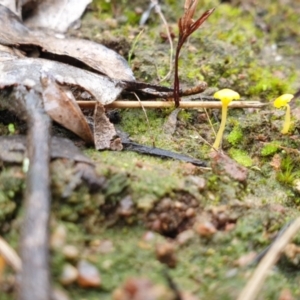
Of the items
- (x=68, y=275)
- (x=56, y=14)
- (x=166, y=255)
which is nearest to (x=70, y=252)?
(x=68, y=275)

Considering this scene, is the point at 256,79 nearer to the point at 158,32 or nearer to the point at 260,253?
the point at 158,32

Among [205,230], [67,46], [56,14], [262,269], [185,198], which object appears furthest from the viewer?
[56,14]

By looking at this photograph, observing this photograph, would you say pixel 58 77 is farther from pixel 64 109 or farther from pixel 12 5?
pixel 12 5

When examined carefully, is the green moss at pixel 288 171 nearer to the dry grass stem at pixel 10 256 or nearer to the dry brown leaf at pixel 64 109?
the dry brown leaf at pixel 64 109

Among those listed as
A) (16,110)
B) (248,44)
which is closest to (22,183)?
(16,110)

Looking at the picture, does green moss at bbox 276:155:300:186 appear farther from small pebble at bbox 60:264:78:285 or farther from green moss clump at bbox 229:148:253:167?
small pebble at bbox 60:264:78:285

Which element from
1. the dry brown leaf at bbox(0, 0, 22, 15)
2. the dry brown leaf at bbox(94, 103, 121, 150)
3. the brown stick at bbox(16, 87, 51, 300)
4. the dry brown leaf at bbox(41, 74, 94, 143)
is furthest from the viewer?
the dry brown leaf at bbox(0, 0, 22, 15)

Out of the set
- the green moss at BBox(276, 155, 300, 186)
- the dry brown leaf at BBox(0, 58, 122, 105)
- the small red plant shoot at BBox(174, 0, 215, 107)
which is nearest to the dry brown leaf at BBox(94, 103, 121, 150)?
the dry brown leaf at BBox(0, 58, 122, 105)
